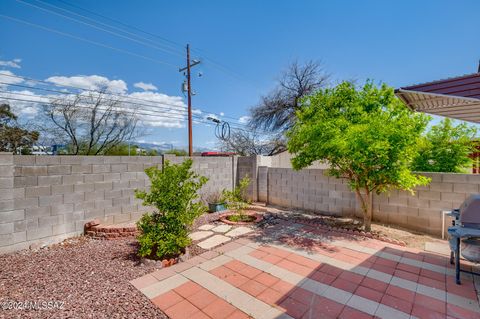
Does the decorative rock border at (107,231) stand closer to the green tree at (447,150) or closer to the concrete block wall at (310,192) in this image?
the concrete block wall at (310,192)

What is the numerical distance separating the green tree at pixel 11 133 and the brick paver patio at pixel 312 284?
14.4 meters

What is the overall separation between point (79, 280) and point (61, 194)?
2.29 m

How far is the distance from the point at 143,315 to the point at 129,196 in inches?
149

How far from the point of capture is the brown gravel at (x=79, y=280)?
2.31 metres

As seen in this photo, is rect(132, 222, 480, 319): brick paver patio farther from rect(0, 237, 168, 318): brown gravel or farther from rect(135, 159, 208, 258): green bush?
rect(135, 159, 208, 258): green bush

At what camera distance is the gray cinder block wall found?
12.4 ft

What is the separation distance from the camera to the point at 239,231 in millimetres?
5094

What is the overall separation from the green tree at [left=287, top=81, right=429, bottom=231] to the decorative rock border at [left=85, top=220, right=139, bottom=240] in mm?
4142

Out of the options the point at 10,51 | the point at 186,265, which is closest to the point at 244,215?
the point at 186,265

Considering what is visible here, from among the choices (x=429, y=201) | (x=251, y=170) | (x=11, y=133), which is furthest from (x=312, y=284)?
(x=11, y=133)

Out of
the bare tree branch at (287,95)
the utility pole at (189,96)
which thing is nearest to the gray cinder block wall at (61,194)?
the utility pole at (189,96)

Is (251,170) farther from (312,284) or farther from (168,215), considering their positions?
(312,284)

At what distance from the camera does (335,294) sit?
2.64m

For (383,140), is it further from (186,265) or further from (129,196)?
(129,196)
